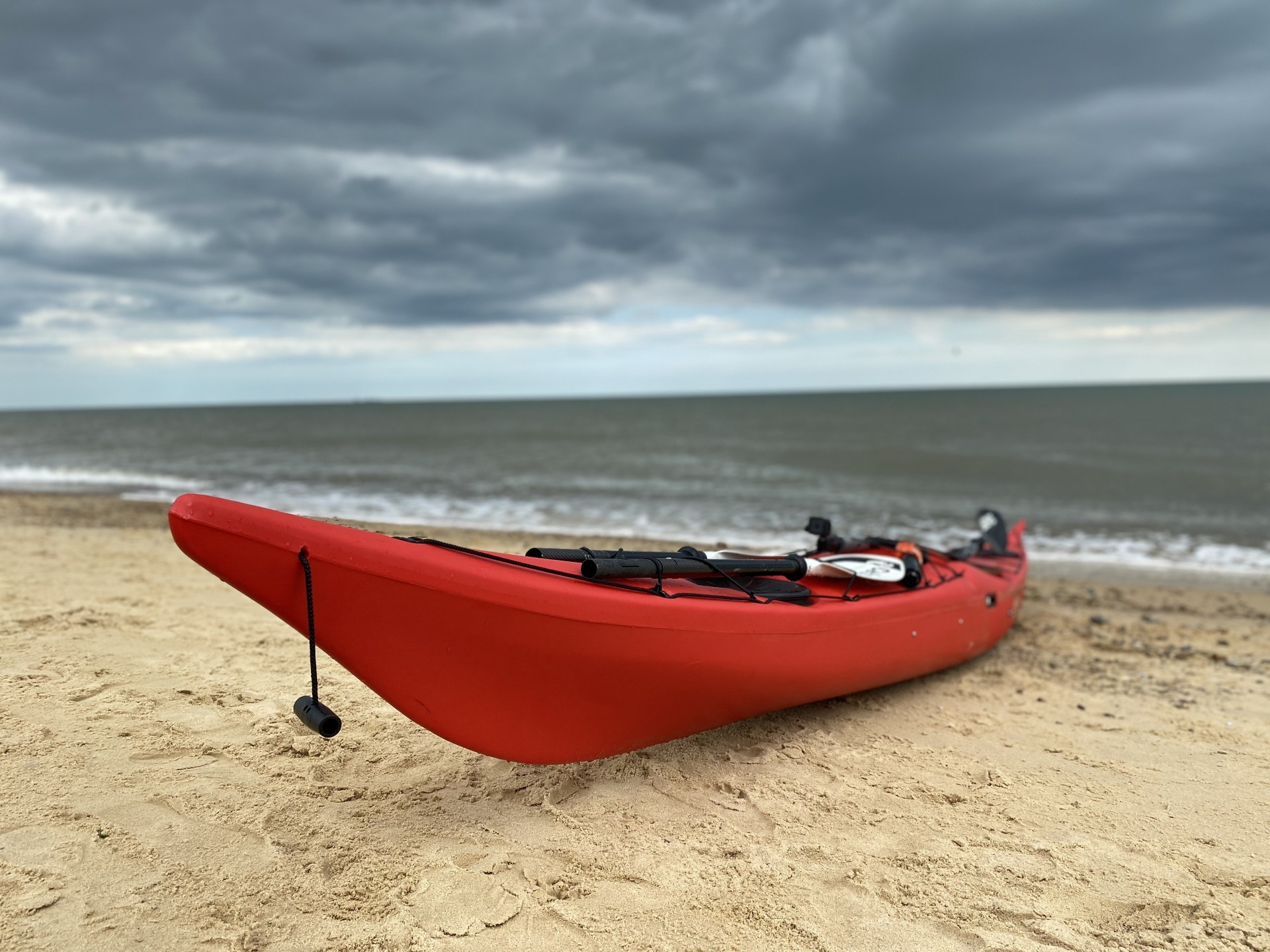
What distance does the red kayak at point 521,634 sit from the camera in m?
2.82

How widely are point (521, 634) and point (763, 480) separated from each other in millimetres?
17674

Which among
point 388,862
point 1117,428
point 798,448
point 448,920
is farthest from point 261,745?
point 1117,428

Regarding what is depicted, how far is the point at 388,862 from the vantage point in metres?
2.88

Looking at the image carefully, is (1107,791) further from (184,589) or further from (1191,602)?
(184,589)

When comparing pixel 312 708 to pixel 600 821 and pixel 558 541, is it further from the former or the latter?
pixel 558 541

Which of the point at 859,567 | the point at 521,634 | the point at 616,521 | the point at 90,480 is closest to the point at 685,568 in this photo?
the point at 521,634

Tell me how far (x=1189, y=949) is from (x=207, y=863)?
3.41 m

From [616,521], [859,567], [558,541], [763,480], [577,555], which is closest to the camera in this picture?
[577,555]

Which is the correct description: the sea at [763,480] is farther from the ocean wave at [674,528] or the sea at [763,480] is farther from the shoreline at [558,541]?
the shoreline at [558,541]

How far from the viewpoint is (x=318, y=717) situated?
264cm

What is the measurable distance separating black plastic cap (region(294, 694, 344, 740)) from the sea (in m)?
9.12

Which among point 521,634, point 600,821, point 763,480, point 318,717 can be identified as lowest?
point 600,821

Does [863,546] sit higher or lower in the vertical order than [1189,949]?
higher

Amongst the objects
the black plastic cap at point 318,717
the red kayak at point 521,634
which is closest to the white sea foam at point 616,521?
the red kayak at point 521,634
